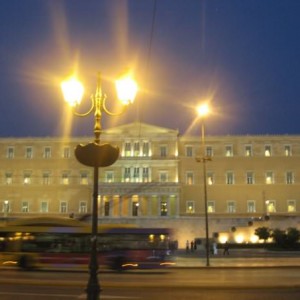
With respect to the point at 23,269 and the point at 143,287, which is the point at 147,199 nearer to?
the point at 23,269

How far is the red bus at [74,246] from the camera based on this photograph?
25094mm

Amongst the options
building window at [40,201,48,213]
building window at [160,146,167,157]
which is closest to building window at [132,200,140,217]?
building window at [160,146,167,157]

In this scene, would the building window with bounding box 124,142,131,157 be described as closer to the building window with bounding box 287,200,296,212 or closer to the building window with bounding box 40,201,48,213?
the building window with bounding box 40,201,48,213

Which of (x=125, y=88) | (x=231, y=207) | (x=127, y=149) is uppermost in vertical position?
(x=127, y=149)

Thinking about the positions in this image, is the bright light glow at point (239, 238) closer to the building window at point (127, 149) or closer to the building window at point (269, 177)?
the building window at point (269, 177)

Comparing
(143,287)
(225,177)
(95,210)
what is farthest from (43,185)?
(95,210)

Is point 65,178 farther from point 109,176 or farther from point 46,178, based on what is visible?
point 109,176

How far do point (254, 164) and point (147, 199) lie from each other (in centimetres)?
1463

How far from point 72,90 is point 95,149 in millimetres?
1948

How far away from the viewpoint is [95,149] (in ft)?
30.1

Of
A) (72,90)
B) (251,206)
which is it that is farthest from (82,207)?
(72,90)

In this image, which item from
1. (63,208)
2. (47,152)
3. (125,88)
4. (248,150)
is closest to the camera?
(125,88)

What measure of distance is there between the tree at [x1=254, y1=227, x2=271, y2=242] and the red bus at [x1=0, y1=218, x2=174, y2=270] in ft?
95.0

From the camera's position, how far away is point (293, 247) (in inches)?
1889
